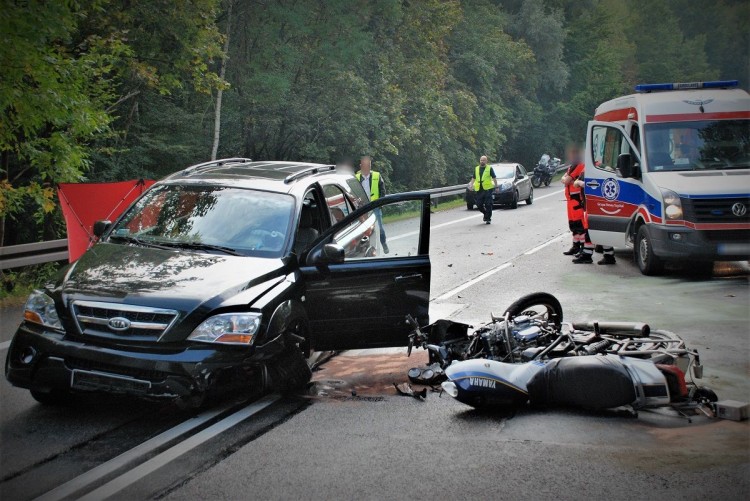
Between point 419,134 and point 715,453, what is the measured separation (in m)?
33.0

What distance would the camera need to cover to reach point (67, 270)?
6.59 metres

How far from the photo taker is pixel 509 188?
30.9 metres

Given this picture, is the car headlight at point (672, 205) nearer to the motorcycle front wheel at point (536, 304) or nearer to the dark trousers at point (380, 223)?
the motorcycle front wheel at point (536, 304)

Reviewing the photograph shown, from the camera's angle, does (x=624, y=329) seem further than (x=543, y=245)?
No

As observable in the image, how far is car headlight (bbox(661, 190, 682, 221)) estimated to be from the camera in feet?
42.8

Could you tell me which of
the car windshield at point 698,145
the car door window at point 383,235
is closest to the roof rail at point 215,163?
the car door window at point 383,235

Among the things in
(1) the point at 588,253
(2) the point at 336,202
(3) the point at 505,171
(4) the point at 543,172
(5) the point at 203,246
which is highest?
(2) the point at 336,202

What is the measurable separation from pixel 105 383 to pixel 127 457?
0.66 metres

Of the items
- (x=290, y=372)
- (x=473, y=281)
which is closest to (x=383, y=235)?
(x=290, y=372)

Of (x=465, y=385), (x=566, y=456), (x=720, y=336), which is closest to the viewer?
(x=566, y=456)

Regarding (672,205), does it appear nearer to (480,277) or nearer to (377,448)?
(480,277)

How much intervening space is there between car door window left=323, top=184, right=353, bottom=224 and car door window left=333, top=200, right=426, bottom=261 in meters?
0.45

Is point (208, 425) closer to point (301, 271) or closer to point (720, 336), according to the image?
point (301, 271)

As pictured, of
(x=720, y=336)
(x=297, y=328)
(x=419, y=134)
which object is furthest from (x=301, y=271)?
(x=419, y=134)
